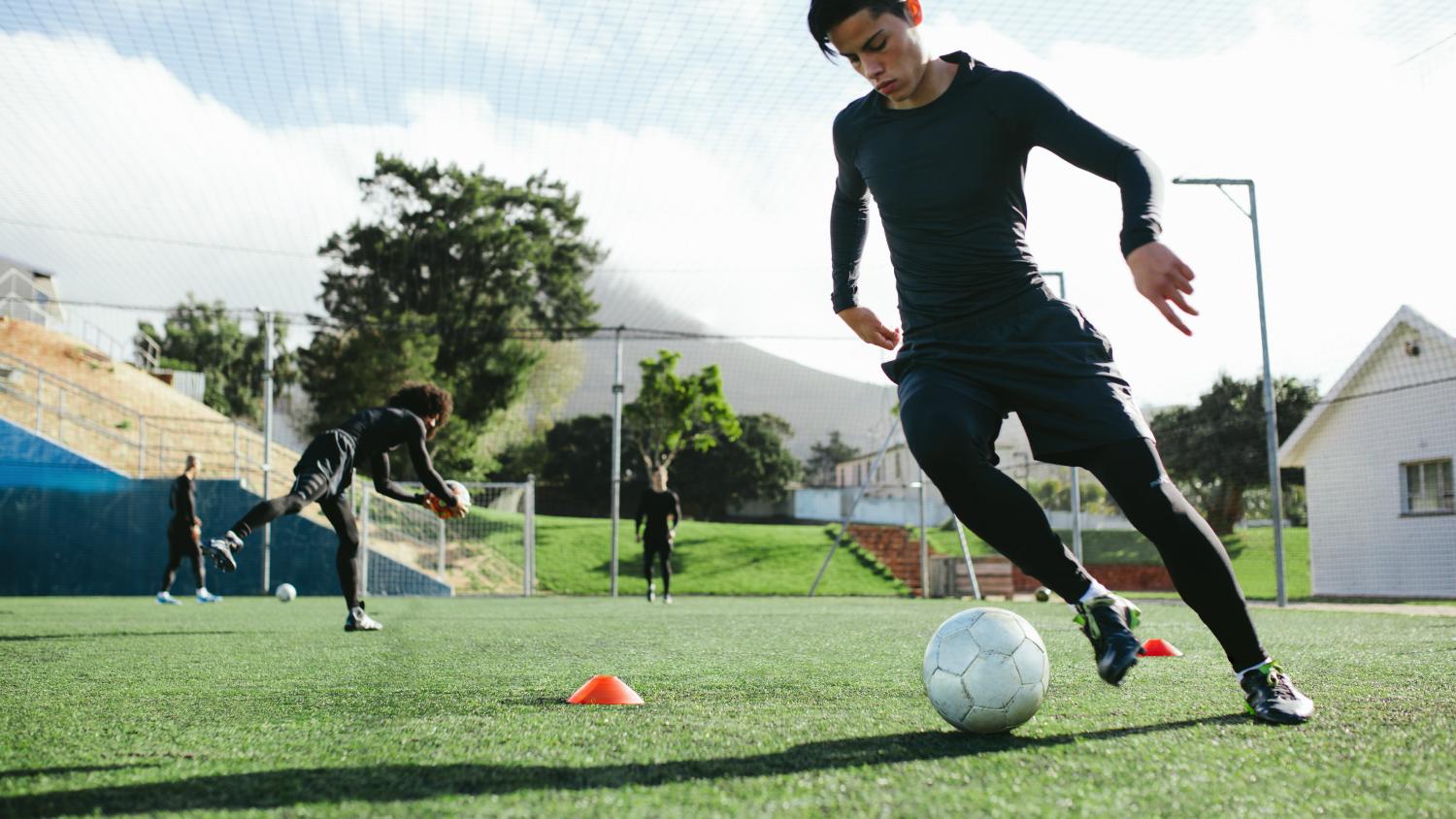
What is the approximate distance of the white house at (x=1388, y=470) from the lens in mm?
20578

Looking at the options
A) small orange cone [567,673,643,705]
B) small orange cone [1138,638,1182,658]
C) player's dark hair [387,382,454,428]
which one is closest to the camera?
small orange cone [567,673,643,705]

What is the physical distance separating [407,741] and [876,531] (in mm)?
23694

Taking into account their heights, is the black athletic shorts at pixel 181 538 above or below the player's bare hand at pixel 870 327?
below

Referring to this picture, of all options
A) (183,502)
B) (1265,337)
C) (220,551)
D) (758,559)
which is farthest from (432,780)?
(758,559)

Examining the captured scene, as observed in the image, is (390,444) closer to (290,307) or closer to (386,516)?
(386,516)

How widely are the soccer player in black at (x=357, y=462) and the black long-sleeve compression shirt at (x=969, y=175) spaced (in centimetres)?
444

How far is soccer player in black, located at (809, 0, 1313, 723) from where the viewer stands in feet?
9.23

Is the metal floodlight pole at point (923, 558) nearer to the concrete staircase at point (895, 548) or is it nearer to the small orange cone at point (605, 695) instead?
the concrete staircase at point (895, 548)

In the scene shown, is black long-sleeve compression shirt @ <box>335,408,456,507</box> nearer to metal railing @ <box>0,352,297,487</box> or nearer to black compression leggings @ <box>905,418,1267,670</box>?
black compression leggings @ <box>905,418,1267,670</box>

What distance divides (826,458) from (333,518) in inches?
1619

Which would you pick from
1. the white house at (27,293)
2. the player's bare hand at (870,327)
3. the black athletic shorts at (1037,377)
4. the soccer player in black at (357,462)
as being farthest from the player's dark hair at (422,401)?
the white house at (27,293)

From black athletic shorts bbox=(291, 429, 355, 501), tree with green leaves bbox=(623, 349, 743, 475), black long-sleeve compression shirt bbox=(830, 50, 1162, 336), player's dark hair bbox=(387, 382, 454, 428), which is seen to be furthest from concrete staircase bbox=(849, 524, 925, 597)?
black long-sleeve compression shirt bbox=(830, 50, 1162, 336)

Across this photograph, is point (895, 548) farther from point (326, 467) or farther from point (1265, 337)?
point (326, 467)

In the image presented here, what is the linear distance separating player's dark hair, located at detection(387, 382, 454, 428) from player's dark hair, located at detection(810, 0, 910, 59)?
5093mm
